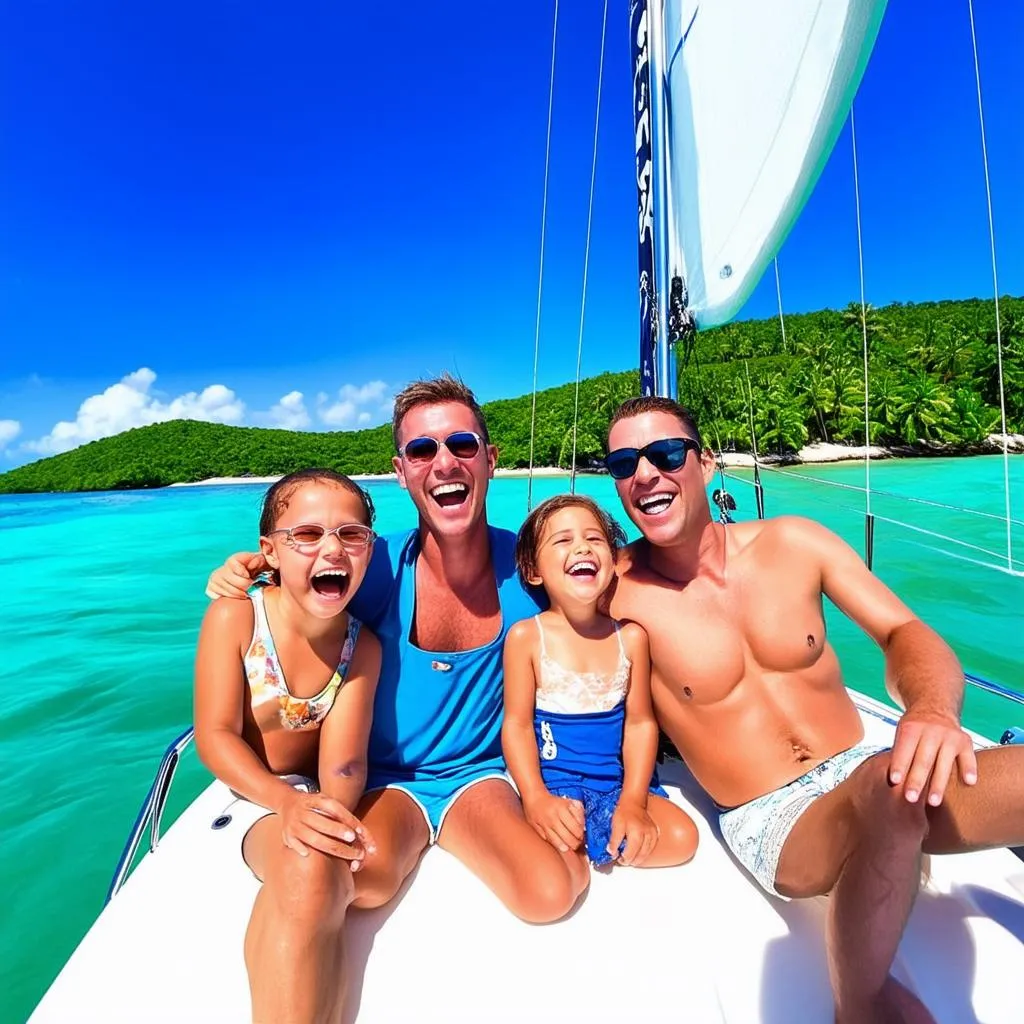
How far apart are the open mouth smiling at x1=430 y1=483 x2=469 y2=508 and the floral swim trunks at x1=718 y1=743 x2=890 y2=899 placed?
1.20 meters

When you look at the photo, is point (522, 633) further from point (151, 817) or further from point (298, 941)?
point (151, 817)

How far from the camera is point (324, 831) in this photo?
46.2 inches

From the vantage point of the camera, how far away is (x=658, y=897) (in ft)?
4.83

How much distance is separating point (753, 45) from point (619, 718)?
355 cm

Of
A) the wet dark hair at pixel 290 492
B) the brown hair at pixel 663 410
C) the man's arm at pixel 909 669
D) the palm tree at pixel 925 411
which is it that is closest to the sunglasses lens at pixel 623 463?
the brown hair at pixel 663 410

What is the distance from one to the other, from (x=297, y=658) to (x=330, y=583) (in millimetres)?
233

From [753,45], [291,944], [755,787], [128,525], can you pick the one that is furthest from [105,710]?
[128,525]

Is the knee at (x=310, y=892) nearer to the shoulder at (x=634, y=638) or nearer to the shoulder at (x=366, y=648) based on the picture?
the shoulder at (x=366, y=648)

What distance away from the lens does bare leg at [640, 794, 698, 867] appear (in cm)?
157

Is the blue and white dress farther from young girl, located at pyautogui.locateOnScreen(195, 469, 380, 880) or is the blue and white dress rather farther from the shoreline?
the shoreline

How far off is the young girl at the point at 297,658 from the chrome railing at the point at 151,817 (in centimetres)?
23

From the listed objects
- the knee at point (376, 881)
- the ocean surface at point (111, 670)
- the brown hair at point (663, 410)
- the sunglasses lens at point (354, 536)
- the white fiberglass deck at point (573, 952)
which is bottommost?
the ocean surface at point (111, 670)

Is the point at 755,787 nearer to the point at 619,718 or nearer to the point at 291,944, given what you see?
the point at 619,718

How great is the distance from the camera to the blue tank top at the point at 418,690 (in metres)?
1.74
